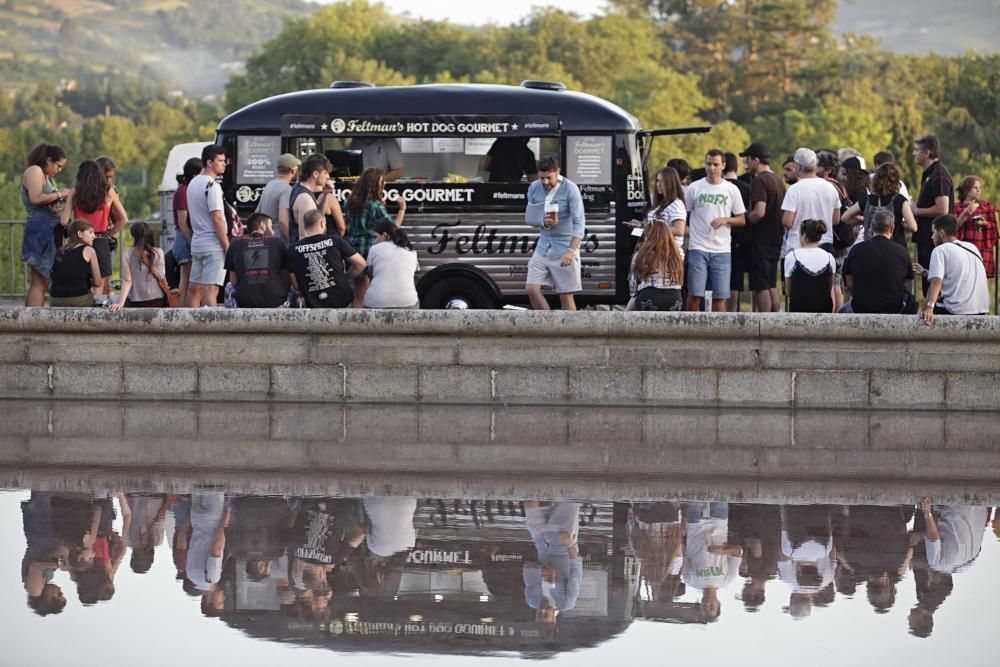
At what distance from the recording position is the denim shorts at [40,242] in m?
13.5

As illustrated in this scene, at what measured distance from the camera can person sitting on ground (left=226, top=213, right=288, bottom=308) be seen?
13.0 m

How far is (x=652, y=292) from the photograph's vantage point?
13.1 metres

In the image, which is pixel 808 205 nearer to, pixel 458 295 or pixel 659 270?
pixel 659 270

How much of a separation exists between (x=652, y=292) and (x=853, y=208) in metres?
2.42

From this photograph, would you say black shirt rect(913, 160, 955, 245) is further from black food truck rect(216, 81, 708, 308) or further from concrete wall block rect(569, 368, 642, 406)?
black food truck rect(216, 81, 708, 308)

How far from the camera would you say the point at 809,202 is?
14.1m

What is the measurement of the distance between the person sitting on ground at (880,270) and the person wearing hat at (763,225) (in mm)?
1756

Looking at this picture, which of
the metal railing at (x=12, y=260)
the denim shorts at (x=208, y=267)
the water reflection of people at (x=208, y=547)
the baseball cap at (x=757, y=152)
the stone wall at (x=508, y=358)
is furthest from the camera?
Answer: the metal railing at (x=12, y=260)

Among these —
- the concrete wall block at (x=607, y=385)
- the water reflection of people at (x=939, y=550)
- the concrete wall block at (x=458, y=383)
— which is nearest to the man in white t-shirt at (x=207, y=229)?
the concrete wall block at (x=458, y=383)

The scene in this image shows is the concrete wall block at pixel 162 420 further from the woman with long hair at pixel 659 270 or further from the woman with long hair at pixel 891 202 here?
the woman with long hair at pixel 891 202

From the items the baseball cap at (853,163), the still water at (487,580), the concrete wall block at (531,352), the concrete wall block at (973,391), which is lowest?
the still water at (487,580)

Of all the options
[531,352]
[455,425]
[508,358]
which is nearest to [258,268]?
[508,358]

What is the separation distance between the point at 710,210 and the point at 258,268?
12.9 feet

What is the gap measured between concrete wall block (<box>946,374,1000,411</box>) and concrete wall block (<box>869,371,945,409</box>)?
0.25 ft
